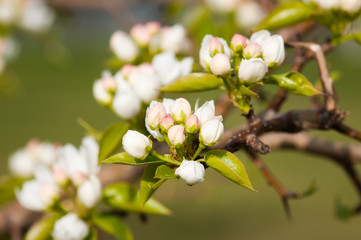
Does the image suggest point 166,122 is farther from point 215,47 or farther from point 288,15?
point 288,15

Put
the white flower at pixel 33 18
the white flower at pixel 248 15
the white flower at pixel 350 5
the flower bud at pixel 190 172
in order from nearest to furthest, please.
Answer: the flower bud at pixel 190 172, the white flower at pixel 350 5, the white flower at pixel 248 15, the white flower at pixel 33 18

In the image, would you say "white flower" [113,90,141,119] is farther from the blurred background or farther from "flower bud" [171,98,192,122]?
the blurred background

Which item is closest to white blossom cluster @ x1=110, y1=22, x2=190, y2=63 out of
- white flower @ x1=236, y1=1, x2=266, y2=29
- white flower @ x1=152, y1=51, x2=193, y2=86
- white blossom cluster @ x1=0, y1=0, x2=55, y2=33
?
white flower @ x1=152, y1=51, x2=193, y2=86

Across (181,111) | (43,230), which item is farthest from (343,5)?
(43,230)

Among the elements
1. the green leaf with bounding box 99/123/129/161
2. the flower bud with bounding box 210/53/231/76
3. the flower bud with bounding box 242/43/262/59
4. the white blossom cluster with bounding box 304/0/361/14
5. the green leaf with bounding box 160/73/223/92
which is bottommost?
the green leaf with bounding box 99/123/129/161

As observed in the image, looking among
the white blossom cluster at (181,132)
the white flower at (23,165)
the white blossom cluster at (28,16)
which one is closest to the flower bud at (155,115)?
the white blossom cluster at (181,132)

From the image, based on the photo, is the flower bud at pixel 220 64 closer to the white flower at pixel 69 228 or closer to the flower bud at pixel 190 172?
the flower bud at pixel 190 172
